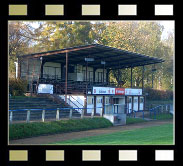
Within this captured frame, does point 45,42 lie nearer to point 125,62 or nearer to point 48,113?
point 125,62

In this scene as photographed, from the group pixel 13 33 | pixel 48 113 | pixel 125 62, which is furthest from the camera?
pixel 13 33

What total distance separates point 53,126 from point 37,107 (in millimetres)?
6454

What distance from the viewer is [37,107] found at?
25.3m

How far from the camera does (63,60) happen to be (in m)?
35.2

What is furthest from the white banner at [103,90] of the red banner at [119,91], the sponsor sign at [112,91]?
the red banner at [119,91]

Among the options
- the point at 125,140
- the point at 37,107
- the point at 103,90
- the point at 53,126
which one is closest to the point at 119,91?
the point at 103,90

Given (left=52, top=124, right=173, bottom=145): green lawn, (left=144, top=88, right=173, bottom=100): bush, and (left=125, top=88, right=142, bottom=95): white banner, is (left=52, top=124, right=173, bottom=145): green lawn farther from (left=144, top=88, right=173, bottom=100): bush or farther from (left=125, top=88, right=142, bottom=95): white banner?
(left=144, top=88, right=173, bottom=100): bush

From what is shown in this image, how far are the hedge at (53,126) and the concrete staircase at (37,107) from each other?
144 centimetres

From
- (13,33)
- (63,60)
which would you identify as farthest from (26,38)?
(63,60)

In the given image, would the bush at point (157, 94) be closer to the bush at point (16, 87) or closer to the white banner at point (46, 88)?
the white banner at point (46, 88)
